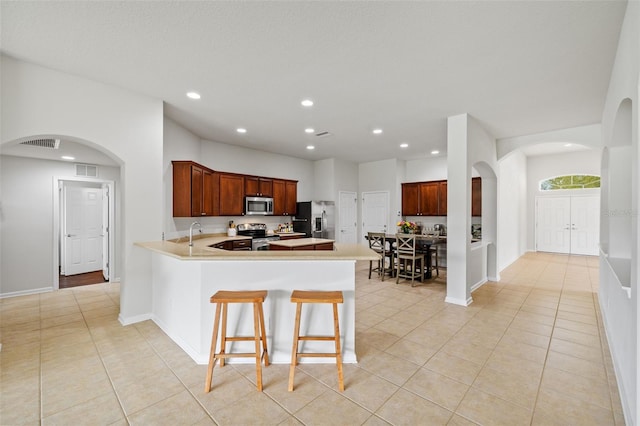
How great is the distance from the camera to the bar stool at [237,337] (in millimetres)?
2199

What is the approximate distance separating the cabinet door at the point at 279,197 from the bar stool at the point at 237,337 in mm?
4373

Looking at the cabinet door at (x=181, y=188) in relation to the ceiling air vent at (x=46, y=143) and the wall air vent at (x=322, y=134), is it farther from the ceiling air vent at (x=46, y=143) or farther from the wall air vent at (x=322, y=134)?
the wall air vent at (x=322, y=134)

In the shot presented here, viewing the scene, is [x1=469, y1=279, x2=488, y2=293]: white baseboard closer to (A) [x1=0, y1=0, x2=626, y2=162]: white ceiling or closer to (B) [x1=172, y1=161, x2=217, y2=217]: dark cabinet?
(A) [x1=0, y1=0, x2=626, y2=162]: white ceiling

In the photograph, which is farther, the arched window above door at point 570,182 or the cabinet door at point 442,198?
the arched window above door at point 570,182

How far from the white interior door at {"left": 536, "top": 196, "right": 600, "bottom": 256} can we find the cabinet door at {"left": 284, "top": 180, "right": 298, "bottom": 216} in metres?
8.06

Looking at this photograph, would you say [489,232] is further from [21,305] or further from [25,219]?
[25,219]

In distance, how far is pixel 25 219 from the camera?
462 cm

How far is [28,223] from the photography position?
15.3 feet

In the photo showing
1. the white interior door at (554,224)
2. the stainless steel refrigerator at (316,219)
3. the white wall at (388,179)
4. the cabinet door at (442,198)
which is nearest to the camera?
the stainless steel refrigerator at (316,219)

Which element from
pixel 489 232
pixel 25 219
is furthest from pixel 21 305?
pixel 489 232

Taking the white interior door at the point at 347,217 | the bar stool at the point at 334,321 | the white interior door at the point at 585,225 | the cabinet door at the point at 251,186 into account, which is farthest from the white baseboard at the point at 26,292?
the white interior door at the point at 585,225

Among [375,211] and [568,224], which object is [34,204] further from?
[568,224]

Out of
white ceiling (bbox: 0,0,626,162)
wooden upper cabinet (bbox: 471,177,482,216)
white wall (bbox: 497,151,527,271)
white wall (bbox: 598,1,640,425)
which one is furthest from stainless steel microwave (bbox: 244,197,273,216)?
white wall (bbox: 598,1,640,425)

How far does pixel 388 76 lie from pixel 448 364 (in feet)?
9.70
